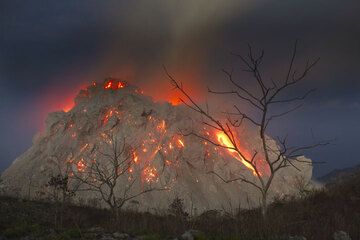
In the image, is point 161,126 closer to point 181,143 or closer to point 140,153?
point 181,143

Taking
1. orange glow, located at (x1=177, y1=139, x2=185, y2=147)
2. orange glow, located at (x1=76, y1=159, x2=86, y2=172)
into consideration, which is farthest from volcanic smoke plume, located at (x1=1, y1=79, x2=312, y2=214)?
orange glow, located at (x1=177, y1=139, x2=185, y2=147)

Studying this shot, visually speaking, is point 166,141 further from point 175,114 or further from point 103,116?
point 103,116

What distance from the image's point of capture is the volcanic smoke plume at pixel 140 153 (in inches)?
2115

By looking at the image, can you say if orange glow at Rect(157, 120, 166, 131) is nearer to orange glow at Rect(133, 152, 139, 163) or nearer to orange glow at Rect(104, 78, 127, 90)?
orange glow at Rect(133, 152, 139, 163)

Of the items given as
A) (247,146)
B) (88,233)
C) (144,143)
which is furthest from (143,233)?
(247,146)

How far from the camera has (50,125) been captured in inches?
2596

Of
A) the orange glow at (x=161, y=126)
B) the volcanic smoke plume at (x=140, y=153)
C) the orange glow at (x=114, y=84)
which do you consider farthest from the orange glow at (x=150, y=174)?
the orange glow at (x=114, y=84)

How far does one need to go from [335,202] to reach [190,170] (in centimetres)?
3674

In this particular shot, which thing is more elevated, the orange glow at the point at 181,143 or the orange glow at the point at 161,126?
the orange glow at the point at 161,126

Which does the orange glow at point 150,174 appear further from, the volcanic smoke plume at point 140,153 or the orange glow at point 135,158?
the orange glow at point 135,158

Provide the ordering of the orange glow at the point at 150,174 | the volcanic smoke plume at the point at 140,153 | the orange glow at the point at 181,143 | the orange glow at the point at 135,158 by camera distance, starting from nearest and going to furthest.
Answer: the volcanic smoke plume at the point at 140,153
the orange glow at the point at 150,174
the orange glow at the point at 135,158
the orange glow at the point at 181,143

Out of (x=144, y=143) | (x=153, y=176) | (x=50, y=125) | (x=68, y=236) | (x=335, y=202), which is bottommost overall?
(x=68, y=236)

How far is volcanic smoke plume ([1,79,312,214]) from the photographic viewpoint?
2115 inches

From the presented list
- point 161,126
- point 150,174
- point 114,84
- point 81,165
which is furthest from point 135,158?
point 114,84
